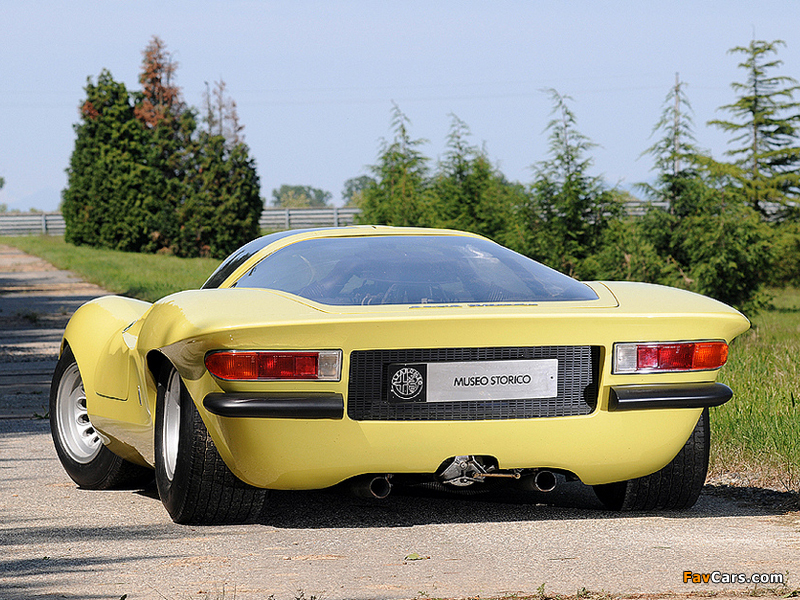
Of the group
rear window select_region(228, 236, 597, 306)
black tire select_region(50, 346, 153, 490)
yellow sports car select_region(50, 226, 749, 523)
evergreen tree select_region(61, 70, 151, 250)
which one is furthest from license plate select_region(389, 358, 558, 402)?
evergreen tree select_region(61, 70, 151, 250)

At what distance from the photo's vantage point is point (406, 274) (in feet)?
14.7

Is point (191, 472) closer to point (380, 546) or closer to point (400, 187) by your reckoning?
point (380, 546)

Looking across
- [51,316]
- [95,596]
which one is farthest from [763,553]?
[51,316]

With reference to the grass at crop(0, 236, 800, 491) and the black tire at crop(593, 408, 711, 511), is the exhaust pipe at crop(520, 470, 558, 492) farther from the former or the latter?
the grass at crop(0, 236, 800, 491)

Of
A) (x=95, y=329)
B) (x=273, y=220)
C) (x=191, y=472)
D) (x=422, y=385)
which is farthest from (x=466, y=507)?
(x=273, y=220)

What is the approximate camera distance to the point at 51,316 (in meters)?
17.7

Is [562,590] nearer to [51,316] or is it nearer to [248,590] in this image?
[248,590]

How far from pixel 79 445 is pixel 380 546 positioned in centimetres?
225

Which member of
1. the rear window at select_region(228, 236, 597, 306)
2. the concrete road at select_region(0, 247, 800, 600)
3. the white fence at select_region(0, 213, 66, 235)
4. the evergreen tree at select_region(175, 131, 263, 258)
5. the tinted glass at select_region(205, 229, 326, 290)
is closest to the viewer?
the concrete road at select_region(0, 247, 800, 600)

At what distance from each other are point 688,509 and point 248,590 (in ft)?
7.22

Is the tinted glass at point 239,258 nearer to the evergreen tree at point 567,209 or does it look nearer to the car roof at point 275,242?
the car roof at point 275,242

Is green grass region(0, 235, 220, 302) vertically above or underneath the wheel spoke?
underneath

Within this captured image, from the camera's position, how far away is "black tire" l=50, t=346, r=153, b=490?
5.23 metres

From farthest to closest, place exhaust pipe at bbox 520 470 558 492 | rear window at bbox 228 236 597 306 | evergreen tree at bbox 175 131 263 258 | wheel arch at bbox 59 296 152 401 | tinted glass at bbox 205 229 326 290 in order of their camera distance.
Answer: evergreen tree at bbox 175 131 263 258 < wheel arch at bbox 59 296 152 401 < tinted glass at bbox 205 229 326 290 < rear window at bbox 228 236 597 306 < exhaust pipe at bbox 520 470 558 492
